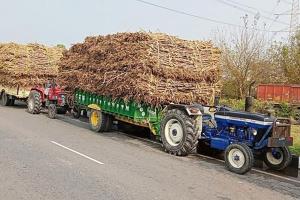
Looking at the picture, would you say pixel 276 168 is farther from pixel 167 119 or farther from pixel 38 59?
pixel 38 59

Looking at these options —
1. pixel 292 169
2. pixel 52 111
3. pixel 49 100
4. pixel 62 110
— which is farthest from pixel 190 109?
pixel 62 110

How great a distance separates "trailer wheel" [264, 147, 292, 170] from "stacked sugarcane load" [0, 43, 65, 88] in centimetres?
1452

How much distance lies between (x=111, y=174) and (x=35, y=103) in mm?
11850

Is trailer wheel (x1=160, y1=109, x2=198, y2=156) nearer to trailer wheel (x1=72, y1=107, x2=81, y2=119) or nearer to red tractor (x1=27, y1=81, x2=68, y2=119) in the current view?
trailer wheel (x1=72, y1=107, x2=81, y2=119)

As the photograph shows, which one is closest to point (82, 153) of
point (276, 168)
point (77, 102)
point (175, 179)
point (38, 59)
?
point (175, 179)

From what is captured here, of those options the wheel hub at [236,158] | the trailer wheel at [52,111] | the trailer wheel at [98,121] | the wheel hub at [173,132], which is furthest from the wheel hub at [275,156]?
the trailer wheel at [52,111]

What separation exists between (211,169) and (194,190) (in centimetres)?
210

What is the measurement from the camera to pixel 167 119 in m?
11.7

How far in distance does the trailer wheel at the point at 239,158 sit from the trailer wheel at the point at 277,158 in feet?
3.19

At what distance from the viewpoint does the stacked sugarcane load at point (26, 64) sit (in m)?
22.0

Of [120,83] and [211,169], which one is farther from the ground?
[120,83]

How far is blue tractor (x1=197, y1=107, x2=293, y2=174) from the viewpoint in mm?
9500

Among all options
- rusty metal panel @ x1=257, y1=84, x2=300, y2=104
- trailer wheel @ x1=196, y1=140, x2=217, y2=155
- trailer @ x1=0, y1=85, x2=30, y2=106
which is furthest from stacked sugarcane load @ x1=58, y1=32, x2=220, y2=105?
rusty metal panel @ x1=257, y1=84, x2=300, y2=104

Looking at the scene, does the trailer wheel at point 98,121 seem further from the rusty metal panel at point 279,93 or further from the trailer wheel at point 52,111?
the rusty metal panel at point 279,93
